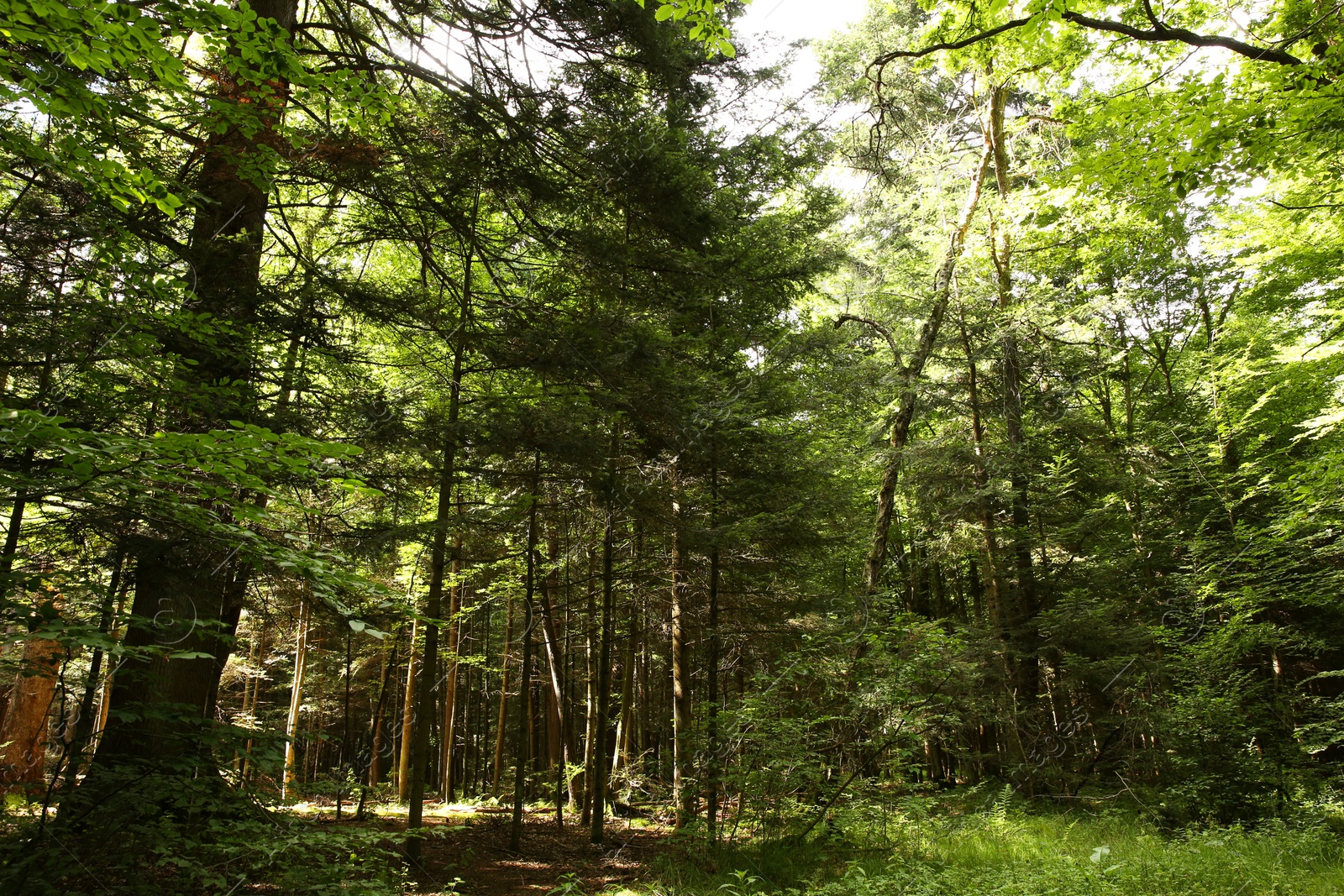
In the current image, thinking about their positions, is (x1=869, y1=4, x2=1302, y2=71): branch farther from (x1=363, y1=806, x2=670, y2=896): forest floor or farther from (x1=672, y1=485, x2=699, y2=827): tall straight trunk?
(x1=363, y1=806, x2=670, y2=896): forest floor

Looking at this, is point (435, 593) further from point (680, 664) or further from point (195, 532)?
point (680, 664)

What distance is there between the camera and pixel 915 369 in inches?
458

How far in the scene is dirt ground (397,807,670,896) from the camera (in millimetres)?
7562

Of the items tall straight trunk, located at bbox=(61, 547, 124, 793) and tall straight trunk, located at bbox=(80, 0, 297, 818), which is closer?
tall straight trunk, located at bbox=(61, 547, 124, 793)

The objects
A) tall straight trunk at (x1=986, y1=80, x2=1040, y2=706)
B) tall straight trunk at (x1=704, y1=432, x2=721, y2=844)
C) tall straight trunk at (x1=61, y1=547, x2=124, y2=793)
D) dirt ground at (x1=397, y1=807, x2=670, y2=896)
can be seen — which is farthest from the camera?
tall straight trunk at (x1=986, y1=80, x2=1040, y2=706)

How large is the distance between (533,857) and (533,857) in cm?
6

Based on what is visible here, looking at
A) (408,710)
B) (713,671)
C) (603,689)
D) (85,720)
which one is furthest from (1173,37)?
(408,710)

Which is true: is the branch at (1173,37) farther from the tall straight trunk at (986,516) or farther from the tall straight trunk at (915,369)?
the tall straight trunk at (986,516)

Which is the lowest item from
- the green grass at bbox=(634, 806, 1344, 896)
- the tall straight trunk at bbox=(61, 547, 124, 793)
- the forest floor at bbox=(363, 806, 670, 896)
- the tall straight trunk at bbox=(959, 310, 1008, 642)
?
the forest floor at bbox=(363, 806, 670, 896)

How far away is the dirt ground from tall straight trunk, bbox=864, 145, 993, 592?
17.9 ft

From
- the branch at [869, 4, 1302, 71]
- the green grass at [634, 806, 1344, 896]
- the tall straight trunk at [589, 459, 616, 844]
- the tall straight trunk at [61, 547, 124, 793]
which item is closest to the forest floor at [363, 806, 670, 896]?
the tall straight trunk at [589, 459, 616, 844]

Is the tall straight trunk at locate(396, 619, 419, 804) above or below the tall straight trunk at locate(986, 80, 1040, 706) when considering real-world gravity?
below

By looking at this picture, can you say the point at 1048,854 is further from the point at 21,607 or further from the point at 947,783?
the point at 947,783

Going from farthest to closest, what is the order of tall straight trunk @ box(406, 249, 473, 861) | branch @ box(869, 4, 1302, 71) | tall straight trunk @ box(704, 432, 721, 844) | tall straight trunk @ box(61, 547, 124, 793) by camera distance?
tall straight trunk @ box(704, 432, 721, 844) → tall straight trunk @ box(406, 249, 473, 861) → branch @ box(869, 4, 1302, 71) → tall straight trunk @ box(61, 547, 124, 793)
